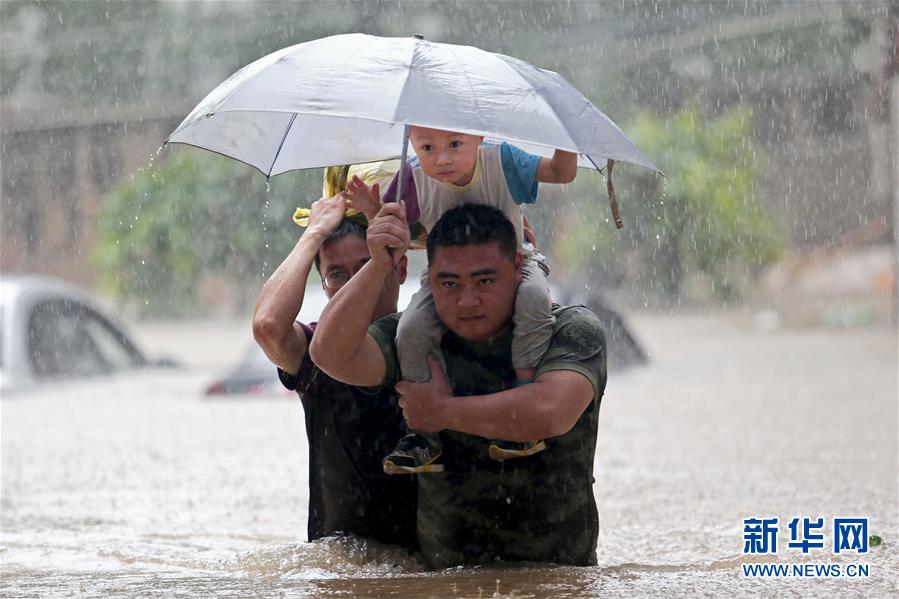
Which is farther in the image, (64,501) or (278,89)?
(64,501)

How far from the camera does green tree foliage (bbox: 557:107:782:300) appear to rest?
2450cm

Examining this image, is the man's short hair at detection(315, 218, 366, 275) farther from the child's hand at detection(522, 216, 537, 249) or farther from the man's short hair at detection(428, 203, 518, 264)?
the child's hand at detection(522, 216, 537, 249)

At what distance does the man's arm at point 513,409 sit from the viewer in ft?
11.6

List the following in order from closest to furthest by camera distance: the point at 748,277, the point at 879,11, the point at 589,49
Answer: the point at 879,11 → the point at 589,49 → the point at 748,277

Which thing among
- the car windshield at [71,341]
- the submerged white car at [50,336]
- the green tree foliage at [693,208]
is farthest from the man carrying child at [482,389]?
Result: the green tree foliage at [693,208]

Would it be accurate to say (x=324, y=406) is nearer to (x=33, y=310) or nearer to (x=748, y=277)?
(x=33, y=310)

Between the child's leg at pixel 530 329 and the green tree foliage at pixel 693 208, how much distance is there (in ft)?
66.2

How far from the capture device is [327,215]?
4031 millimetres

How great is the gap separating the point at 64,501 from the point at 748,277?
70.0ft

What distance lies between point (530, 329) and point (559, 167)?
20.7 inches

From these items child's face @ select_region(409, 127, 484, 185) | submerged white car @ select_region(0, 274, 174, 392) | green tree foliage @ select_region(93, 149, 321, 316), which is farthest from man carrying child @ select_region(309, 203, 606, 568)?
green tree foliage @ select_region(93, 149, 321, 316)

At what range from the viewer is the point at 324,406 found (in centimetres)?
416

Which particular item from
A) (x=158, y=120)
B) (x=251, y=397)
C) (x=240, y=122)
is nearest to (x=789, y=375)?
(x=251, y=397)

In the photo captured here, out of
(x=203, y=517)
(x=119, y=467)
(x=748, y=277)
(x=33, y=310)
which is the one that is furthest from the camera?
(x=748, y=277)
